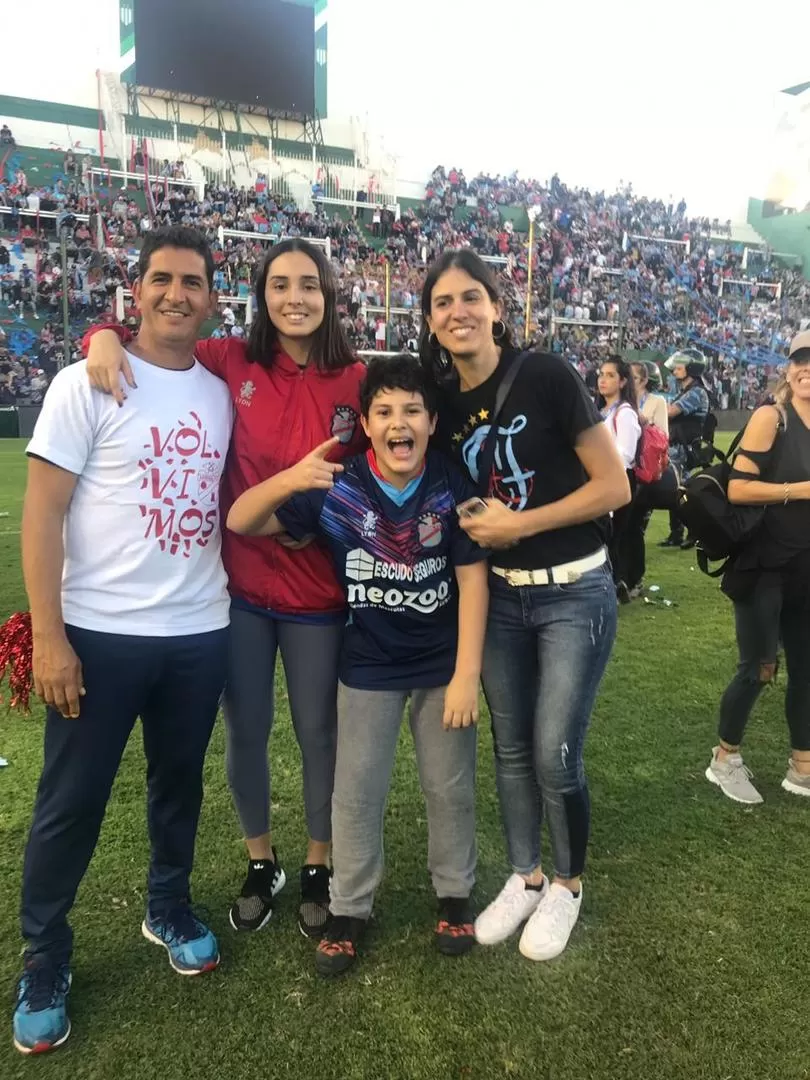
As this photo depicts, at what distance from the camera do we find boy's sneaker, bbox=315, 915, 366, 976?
7.72ft

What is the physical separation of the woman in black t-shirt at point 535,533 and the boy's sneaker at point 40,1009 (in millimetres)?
1214

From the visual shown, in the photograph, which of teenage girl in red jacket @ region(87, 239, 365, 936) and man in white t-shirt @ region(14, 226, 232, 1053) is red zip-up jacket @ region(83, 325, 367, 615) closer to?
teenage girl in red jacket @ region(87, 239, 365, 936)

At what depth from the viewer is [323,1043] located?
2107 millimetres

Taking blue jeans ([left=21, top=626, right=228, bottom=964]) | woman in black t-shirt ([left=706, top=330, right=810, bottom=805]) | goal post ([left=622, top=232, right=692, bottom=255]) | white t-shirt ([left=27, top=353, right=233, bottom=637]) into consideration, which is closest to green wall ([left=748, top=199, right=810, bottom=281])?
goal post ([left=622, top=232, right=692, bottom=255])

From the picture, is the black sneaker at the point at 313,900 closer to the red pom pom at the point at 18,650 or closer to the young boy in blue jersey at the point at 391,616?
the young boy in blue jersey at the point at 391,616

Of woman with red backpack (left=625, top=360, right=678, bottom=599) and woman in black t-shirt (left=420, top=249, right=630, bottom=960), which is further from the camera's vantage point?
woman with red backpack (left=625, top=360, right=678, bottom=599)

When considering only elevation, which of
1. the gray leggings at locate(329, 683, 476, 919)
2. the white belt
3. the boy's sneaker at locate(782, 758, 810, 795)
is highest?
the white belt

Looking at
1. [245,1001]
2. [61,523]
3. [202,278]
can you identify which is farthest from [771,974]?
[202,278]

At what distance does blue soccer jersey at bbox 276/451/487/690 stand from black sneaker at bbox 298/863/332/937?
742 mm

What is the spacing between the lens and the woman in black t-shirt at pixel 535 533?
2.26 m

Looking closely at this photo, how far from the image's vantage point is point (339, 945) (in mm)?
2396

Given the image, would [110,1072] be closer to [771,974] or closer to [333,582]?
[333,582]

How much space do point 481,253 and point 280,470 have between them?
115 feet

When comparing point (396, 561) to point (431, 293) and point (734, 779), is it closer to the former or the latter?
point (431, 293)
